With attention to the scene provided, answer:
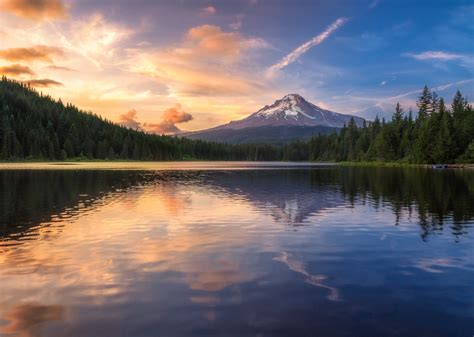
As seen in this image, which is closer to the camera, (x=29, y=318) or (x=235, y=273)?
(x=29, y=318)

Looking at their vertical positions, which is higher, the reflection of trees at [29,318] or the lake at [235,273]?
the lake at [235,273]

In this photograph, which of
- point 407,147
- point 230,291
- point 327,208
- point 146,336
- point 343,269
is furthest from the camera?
point 407,147

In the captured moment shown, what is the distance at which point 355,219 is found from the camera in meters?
31.2

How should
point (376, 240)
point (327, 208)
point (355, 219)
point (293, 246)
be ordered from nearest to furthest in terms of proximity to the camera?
point (293, 246) < point (376, 240) < point (355, 219) < point (327, 208)

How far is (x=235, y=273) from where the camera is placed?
659 inches

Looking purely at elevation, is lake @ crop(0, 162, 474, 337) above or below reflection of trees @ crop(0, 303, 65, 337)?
above

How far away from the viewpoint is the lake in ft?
38.5

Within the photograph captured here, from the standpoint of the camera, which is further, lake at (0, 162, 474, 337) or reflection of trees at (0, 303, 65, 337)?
lake at (0, 162, 474, 337)

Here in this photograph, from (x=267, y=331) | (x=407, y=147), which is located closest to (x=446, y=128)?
(x=407, y=147)

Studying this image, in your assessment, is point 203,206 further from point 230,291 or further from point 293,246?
point 230,291

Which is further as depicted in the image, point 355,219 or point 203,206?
point 203,206

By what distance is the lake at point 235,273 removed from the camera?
38.5 ft

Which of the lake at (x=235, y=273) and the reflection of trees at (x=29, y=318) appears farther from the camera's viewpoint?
the lake at (x=235, y=273)

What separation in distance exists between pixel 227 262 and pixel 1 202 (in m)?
30.4
